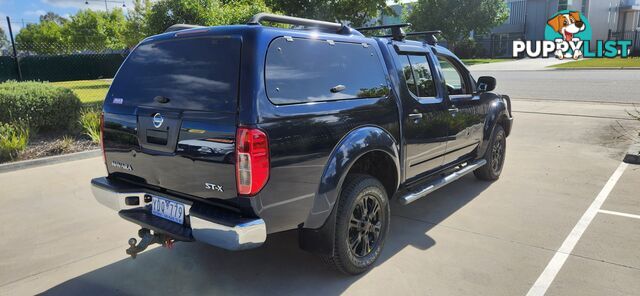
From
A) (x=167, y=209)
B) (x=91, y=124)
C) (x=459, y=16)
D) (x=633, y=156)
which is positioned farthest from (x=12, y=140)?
(x=459, y=16)

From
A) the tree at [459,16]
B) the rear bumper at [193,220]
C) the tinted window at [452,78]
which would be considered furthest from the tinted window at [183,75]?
the tree at [459,16]

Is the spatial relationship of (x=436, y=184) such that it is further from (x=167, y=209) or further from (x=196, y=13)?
(x=196, y=13)

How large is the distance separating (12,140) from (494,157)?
23.7ft

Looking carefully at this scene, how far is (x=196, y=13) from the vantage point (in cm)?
1048

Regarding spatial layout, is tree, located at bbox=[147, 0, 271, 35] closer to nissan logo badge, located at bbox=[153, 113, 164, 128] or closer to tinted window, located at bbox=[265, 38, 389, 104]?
tinted window, located at bbox=[265, 38, 389, 104]

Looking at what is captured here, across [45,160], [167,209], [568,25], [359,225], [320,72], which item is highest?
[568,25]

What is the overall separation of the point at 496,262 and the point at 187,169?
2.55 m

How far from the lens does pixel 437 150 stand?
15.1ft

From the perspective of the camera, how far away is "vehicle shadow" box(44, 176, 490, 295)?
3.38m

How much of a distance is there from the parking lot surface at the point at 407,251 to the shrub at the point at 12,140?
1.14m

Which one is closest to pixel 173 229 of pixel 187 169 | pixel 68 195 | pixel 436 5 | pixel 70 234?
pixel 187 169

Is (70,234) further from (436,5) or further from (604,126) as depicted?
(436,5)

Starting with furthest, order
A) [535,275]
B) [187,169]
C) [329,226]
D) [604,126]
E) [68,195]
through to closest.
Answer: [604,126] → [68,195] → [535,275] → [329,226] → [187,169]

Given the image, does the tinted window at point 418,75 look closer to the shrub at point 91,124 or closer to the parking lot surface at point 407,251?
the parking lot surface at point 407,251
